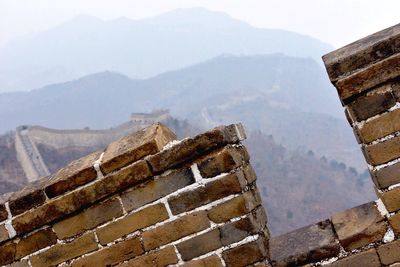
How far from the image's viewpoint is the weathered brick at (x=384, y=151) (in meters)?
1.74

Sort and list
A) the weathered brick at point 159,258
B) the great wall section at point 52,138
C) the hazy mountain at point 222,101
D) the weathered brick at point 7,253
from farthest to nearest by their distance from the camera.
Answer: the hazy mountain at point 222,101, the great wall section at point 52,138, the weathered brick at point 7,253, the weathered brick at point 159,258

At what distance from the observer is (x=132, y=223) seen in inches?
74.5

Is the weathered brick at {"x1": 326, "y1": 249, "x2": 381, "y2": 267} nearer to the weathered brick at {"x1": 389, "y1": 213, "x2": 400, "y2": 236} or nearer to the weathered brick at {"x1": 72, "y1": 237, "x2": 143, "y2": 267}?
the weathered brick at {"x1": 389, "y1": 213, "x2": 400, "y2": 236}

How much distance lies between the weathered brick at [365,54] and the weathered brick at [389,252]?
709mm

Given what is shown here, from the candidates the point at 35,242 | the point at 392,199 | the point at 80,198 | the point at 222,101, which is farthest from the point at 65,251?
the point at 222,101

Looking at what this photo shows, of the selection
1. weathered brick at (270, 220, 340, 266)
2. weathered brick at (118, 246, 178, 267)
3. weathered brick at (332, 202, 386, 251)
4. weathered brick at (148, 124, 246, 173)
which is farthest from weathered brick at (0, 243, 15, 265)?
weathered brick at (332, 202, 386, 251)

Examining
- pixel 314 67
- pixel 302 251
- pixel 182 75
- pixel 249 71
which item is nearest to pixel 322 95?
pixel 314 67

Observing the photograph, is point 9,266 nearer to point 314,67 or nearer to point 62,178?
point 62,178

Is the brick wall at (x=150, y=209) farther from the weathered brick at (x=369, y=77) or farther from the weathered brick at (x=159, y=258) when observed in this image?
the weathered brick at (x=369, y=77)

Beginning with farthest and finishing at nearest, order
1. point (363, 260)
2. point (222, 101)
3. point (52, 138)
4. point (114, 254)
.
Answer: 1. point (222, 101)
2. point (52, 138)
3. point (114, 254)
4. point (363, 260)

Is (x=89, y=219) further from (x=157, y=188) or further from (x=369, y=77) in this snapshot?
(x=369, y=77)

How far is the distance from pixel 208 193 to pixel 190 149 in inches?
7.8

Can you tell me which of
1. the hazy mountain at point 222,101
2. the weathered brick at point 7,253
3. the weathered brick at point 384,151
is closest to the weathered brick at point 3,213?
the weathered brick at point 7,253

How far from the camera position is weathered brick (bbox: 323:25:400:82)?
1694 mm
